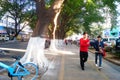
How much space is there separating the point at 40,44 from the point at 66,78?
4.72 metres

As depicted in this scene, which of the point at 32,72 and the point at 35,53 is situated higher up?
the point at 35,53

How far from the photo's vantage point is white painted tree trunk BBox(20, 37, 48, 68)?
16247 millimetres

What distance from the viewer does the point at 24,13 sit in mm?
77938

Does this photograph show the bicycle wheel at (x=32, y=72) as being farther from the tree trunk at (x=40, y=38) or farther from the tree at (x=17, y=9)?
the tree at (x=17, y=9)

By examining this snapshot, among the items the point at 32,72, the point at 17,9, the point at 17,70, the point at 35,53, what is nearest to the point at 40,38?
the point at 35,53

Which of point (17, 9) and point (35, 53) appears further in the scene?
Answer: point (17, 9)

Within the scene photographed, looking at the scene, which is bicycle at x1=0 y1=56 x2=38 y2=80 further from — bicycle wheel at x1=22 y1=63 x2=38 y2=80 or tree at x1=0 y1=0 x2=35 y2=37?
tree at x1=0 y1=0 x2=35 y2=37

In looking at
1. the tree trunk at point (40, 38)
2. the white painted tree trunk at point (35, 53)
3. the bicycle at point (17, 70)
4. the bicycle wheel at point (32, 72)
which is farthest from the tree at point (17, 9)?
the bicycle at point (17, 70)

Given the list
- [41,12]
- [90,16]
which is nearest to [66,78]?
[41,12]

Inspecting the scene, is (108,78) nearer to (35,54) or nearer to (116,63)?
(35,54)

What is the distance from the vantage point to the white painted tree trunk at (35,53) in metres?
16.2

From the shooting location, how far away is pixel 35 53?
53.8ft

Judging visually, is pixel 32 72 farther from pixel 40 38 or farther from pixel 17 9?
pixel 17 9

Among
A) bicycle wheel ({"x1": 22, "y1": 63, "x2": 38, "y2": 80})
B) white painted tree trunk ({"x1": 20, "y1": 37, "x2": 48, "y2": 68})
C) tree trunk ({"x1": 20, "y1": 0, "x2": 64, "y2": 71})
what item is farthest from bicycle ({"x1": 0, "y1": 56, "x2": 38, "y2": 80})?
tree trunk ({"x1": 20, "y1": 0, "x2": 64, "y2": 71})
